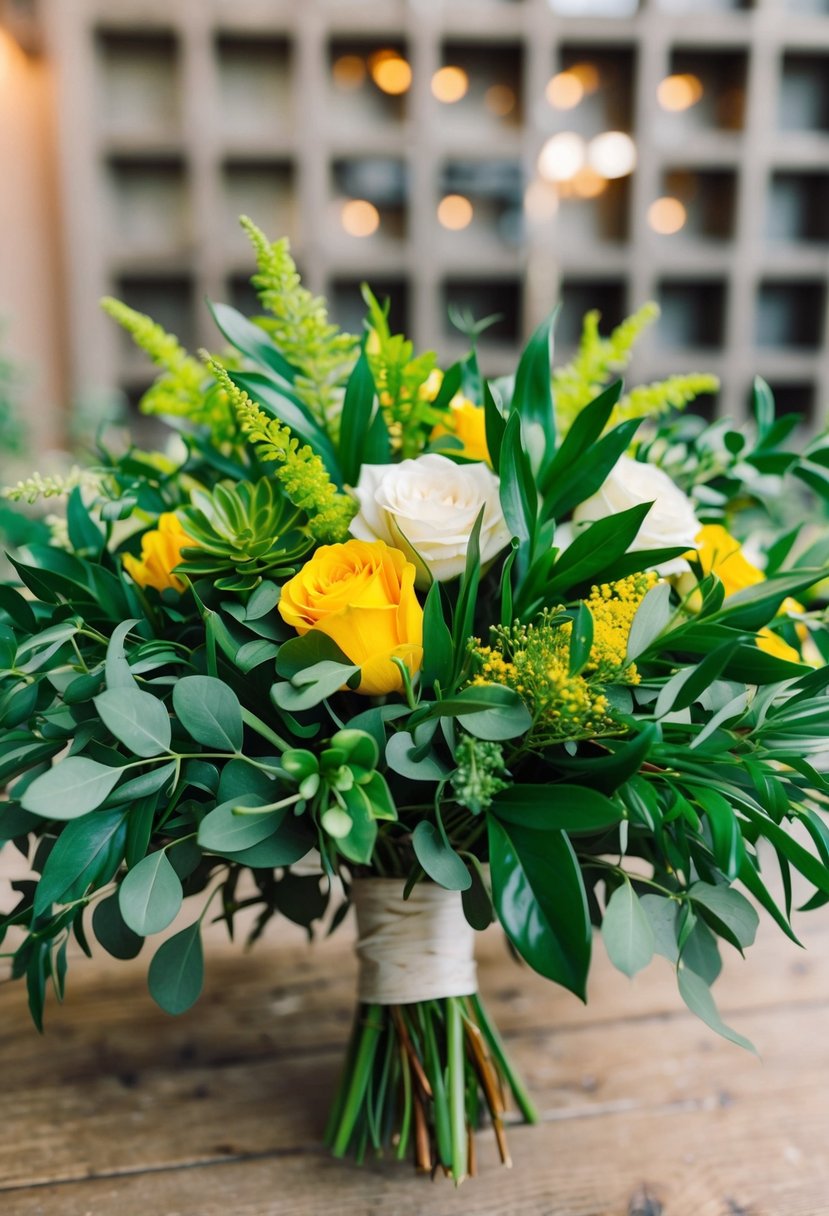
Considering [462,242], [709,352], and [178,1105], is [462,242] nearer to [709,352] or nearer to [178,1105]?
[709,352]

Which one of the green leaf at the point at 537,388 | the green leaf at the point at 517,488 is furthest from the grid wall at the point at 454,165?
the green leaf at the point at 517,488

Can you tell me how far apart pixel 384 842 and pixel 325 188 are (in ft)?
7.97

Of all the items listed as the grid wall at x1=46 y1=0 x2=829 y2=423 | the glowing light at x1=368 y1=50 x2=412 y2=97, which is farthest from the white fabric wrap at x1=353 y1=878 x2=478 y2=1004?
the glowing light at x1=368 y1=50 x2=412 y2=97

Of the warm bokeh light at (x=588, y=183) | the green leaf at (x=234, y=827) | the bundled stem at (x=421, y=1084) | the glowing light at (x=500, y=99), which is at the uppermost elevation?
the glowing light at (x=500, y=99)

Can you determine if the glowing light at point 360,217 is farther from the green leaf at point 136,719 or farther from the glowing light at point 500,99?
the green leaf at point 136,719

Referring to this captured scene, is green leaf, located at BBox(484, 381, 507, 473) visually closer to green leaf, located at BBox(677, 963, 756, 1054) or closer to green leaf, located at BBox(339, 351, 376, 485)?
green leaf, located at BBox(339, 351, 376, 485)

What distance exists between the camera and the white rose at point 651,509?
19.7 inches

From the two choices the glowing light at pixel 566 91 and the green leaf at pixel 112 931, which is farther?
the glowing light at pixel 566 91

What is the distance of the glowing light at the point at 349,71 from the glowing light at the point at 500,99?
0.40 meters

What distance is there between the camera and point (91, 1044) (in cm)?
68

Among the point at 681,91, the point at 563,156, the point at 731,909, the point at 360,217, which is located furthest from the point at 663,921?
the point at 681,91

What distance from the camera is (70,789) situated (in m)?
0.38

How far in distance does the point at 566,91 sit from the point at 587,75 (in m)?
0.08

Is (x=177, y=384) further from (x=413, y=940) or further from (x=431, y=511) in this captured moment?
(x=413, y=940)
